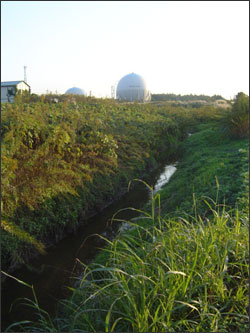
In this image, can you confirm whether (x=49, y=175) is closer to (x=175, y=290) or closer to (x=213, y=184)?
(x=213, y=184)

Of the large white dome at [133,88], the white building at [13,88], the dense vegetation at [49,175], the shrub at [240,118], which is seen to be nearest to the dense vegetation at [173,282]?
the dense vegetation at [49,175]

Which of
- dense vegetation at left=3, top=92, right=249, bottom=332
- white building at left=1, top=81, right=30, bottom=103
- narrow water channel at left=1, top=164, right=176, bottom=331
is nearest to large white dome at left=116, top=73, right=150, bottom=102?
white building at left=1, top=81, right=30, bottom=103

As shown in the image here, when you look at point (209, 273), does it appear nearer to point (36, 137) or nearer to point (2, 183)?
point (2, 183)

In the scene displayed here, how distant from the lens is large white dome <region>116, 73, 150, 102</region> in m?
37.2

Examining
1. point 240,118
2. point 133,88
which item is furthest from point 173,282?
point 133,88

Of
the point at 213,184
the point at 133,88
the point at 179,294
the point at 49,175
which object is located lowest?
the point at 179,294

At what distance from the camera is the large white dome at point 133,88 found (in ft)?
122

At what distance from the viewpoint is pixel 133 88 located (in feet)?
122

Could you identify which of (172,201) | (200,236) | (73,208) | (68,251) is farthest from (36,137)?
(200,236)

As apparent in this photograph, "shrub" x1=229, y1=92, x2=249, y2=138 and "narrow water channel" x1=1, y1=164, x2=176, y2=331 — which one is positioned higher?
"shrub" x1=229, y1=92, x2=249, y2=138

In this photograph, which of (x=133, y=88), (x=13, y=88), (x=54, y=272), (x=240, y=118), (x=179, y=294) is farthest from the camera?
(x=133, y=88)

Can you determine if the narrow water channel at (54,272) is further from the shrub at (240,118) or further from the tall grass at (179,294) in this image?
the shrub at (240,118)

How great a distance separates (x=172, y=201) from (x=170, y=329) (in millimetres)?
3782

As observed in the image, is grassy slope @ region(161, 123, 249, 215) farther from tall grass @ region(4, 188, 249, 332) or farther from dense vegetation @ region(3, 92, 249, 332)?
tall grass @ region(4, 188, 249, 332)
